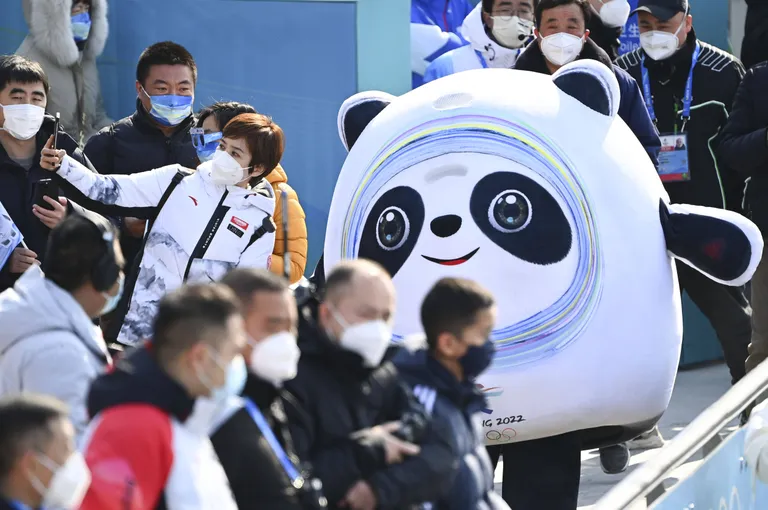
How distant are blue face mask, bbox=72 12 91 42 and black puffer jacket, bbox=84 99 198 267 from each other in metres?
1.22

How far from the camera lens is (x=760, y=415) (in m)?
5.61

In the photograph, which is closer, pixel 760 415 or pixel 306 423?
pixel 306 423

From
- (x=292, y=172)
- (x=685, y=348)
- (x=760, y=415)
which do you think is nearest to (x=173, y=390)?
(x=760, y=415)

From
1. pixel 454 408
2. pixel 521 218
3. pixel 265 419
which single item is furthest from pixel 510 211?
pixel 265 419

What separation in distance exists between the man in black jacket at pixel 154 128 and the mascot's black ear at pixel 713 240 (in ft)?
6.91

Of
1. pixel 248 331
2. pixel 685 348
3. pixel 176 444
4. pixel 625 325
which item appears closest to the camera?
pixel 176 444

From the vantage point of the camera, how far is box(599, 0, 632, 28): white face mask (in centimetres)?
791

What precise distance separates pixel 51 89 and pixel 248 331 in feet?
13.8

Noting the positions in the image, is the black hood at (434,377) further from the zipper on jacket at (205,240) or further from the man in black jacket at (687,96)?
the man in black jacket at (687,96)

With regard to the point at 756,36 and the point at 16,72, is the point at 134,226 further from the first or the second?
the point at 756,36

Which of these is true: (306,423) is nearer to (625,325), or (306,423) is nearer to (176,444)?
(176,444)

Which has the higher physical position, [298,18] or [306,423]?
[298,18]

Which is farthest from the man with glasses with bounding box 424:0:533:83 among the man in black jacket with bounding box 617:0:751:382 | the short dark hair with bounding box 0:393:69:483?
the short dark hair with bounding box 0:393:69:483

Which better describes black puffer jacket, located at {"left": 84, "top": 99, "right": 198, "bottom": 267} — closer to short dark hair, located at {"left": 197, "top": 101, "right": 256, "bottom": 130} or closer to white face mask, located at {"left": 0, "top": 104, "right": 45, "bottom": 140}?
short dark hair, located at {"left": 197, "top": 101, "right": 256, "bottom": 130}
